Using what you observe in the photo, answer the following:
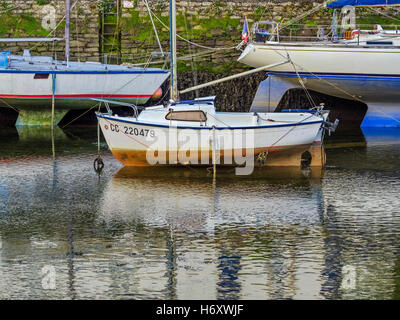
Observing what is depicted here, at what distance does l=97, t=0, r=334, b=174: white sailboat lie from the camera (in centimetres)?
2119

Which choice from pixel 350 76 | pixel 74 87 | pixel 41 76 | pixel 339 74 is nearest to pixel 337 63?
pixel 339 74

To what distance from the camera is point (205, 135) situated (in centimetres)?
2119

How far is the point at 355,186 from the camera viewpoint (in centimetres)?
1989

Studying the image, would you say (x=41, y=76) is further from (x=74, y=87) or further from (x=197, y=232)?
(x=197, y=232)

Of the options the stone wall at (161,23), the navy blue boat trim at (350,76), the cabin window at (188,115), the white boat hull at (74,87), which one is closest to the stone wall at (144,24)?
the stone wall at (161,23)

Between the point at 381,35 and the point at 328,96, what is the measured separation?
3.91 meters

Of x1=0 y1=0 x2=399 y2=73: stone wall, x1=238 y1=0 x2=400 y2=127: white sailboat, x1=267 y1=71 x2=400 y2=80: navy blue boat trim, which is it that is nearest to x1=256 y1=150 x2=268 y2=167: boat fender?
x1=238 y1=0 x2=400 y2=127: white sailboat

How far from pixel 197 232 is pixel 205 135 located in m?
6.05

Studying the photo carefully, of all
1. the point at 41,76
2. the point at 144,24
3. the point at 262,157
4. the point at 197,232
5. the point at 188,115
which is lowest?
the point at 197,232

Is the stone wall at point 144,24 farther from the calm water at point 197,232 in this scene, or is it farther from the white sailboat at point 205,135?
the white sailboat at point 205,135

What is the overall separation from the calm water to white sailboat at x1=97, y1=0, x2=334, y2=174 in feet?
1.56

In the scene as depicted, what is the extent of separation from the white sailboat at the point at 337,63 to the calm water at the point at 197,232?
6019 mm
